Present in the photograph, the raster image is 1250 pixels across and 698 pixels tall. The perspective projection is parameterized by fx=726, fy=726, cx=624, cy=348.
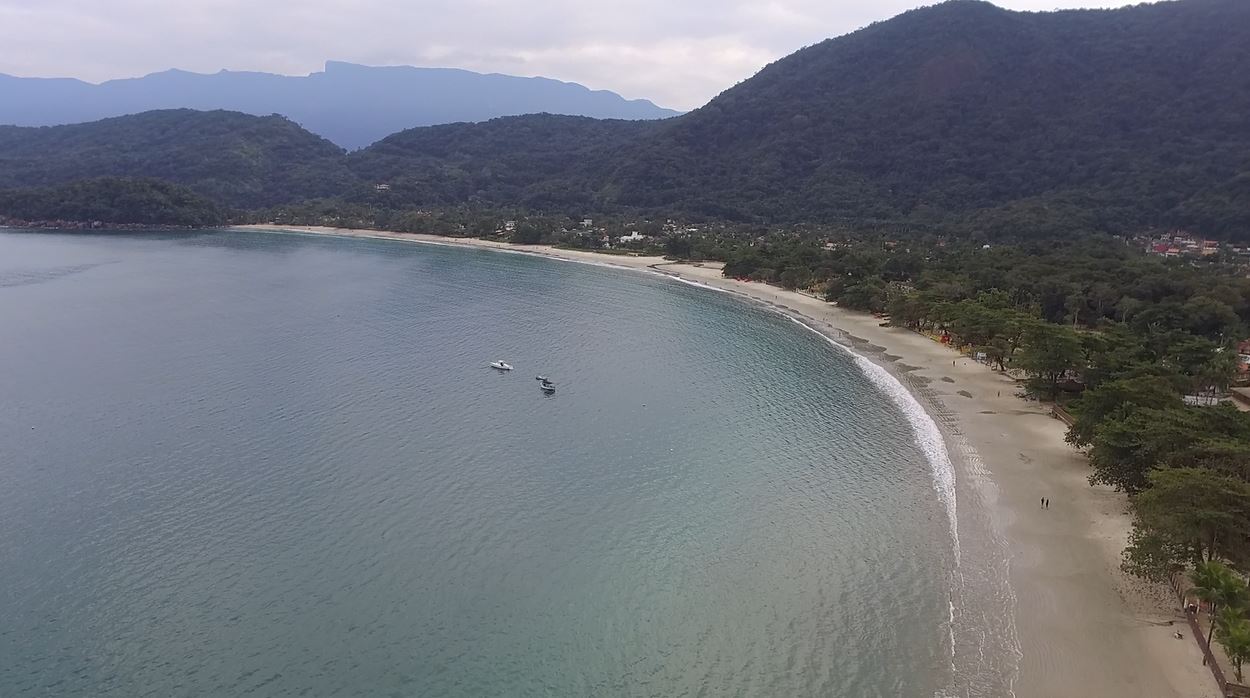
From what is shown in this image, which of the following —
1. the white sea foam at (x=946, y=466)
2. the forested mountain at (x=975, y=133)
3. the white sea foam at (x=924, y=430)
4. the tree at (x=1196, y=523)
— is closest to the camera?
the tree at (x=1196, y=523)

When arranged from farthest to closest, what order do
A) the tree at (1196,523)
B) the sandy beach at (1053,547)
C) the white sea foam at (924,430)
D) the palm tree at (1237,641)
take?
the white sea foam at (924,430) → the tree at (1196,523) → the sandy beach at (1053,547) → the palm tree at (1237,641)

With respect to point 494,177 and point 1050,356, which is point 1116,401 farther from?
point 494,177

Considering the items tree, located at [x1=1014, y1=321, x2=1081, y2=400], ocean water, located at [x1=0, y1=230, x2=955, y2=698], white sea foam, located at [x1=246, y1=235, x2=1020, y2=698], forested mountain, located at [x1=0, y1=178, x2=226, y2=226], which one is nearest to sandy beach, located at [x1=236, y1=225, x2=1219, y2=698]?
white sea foam, located at [x1=246, y1=235, x2=1020, y2=698]

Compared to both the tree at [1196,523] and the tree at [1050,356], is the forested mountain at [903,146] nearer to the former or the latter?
the tree at [1050,356]

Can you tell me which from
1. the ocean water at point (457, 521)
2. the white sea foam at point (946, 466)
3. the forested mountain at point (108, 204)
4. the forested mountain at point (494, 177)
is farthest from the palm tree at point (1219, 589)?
the forested mountain at point (108, 204)

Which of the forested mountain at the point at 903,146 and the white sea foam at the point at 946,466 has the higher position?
the forested mountain at the point at 903,146

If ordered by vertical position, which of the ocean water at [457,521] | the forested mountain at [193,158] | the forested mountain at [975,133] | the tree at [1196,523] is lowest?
the ocean water at [457,521]
